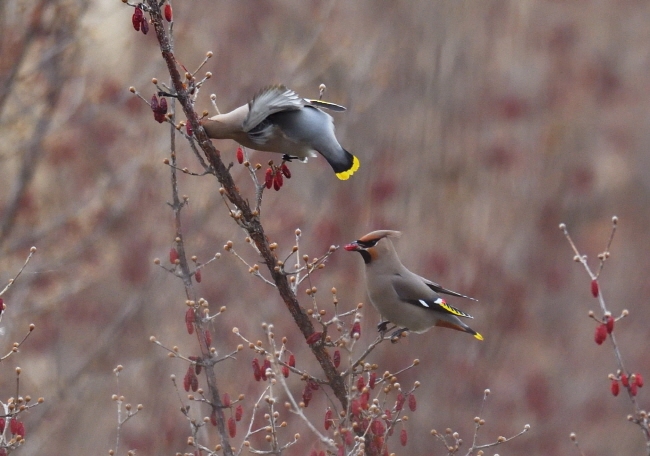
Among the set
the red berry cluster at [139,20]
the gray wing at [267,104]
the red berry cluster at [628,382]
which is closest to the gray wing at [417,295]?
the gray wing at [267,104]

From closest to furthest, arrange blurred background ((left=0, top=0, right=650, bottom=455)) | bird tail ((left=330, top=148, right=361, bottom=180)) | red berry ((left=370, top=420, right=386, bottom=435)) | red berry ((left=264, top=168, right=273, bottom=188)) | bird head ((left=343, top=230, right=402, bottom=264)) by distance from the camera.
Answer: red berry ((left=370, top=420, right=386, bottom=435)) → red berry ((left=264, top=168, right=273, bottom=188)) → bird tail ((left=330, top=148, right=361, bottom=180)) → bird head ((left=343, top=230, right=402, bottom=264)) → blurred background ((left=0, top=0, right=650, bottom=455))

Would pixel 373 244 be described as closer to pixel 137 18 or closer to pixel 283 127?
pixel 283 127

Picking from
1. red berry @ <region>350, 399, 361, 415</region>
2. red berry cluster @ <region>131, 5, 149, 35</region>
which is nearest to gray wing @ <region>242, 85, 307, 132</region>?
red berry cluster @ <region>131, 5, 149, 35</region>

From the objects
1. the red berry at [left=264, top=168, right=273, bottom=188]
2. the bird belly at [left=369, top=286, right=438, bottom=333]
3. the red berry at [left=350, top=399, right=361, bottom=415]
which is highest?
the bird belly at [left=369, top=286, right=438, bottom=333]

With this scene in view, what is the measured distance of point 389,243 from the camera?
5566 mm

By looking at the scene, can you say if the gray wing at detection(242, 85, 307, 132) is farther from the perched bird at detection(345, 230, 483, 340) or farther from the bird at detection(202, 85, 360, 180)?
the perched bird at detection(345, 230, 483, 340)

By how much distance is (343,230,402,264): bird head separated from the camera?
17.4 feet

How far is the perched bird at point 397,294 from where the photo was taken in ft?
17.7

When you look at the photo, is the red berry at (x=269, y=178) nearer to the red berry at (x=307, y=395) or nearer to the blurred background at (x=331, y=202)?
the red berry at (x=307, y=395)

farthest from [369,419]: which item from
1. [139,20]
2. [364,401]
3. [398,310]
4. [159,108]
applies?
[398,310]

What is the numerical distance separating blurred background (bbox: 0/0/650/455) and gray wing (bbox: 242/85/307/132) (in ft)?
10.8

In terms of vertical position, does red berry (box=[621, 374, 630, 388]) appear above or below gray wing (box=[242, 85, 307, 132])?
below

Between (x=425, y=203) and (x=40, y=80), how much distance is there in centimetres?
408

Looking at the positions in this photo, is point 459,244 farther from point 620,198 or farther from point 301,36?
point 620,198
